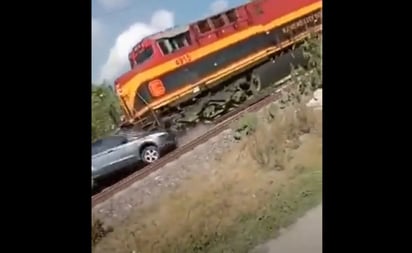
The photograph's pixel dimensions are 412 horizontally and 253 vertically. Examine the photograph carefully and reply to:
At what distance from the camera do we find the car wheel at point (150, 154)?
1.64 meters

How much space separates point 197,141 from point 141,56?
303 millimetres

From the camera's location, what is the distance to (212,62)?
169cm

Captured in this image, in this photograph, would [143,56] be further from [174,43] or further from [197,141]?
[197,141]

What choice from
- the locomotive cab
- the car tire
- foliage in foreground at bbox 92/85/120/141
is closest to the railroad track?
the car tire

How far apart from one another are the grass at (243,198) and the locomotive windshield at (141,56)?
13.7 inches

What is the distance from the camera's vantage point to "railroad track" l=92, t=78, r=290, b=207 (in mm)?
1635

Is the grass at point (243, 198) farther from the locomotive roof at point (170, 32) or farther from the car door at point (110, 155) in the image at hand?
the locomotive roof at point (170, 32)

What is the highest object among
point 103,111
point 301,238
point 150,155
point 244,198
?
point 103,111

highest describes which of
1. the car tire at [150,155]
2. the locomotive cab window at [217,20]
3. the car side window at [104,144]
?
the locomotive cab window at [217,20]

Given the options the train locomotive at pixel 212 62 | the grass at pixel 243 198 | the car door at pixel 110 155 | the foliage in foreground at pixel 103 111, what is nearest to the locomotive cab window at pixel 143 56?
the train locomotive at pixel 212 62

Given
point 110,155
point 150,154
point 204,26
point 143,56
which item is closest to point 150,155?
point 150,154

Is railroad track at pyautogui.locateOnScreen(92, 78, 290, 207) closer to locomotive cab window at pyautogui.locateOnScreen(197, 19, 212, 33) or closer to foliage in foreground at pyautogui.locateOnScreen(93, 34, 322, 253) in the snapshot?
foliage in foreground at pyautogui.locateOnScreen(93, 34, 322, 253)
